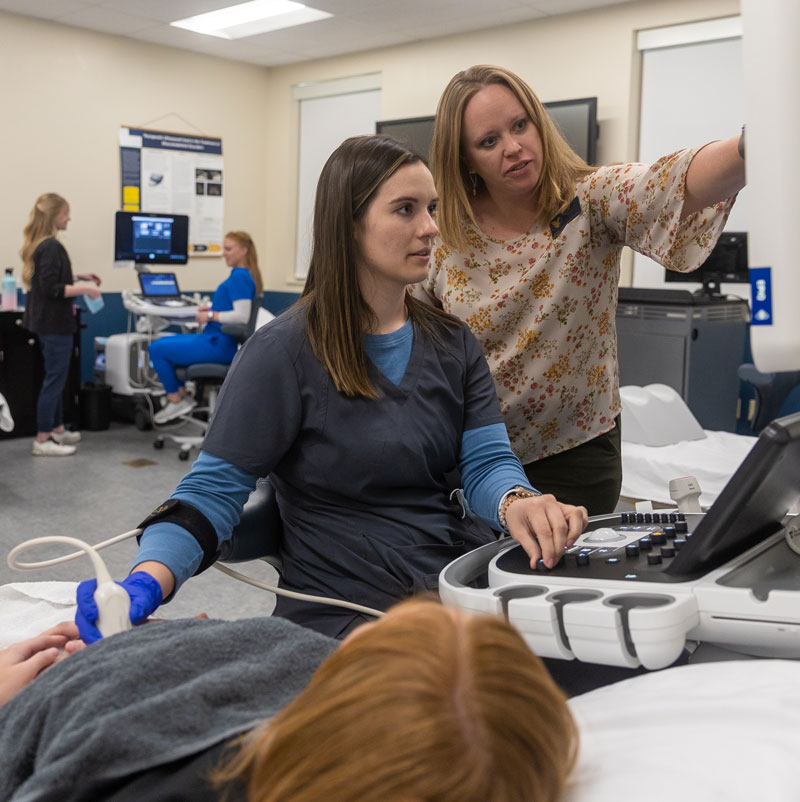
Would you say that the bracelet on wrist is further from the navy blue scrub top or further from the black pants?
the black pants

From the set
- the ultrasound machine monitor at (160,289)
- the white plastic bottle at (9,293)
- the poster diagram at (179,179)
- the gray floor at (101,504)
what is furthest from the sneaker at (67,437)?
the poster diagram at (179,179)

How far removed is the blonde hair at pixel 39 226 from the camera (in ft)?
16.3

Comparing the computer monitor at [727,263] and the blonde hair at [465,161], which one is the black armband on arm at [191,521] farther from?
the computer monitor at [727,263]

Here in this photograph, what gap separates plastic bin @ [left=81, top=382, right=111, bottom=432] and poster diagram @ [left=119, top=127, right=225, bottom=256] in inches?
54.8

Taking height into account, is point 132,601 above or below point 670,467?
above

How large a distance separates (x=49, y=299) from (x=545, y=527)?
461 centimetres

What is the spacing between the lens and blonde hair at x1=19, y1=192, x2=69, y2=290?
16.3ft

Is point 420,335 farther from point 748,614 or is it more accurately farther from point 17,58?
point 17,58

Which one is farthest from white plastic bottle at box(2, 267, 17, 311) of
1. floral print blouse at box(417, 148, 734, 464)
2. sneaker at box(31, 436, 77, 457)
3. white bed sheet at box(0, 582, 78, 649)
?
floral print blouse at box(417, 148, 734, 464)

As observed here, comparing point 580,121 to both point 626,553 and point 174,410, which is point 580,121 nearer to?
point 174,410

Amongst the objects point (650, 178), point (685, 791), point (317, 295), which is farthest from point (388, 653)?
point (650, 178)

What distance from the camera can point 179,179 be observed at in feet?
21.5

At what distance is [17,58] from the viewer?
221 inches

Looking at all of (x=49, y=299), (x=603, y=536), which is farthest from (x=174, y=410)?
(x=603, y=536)
